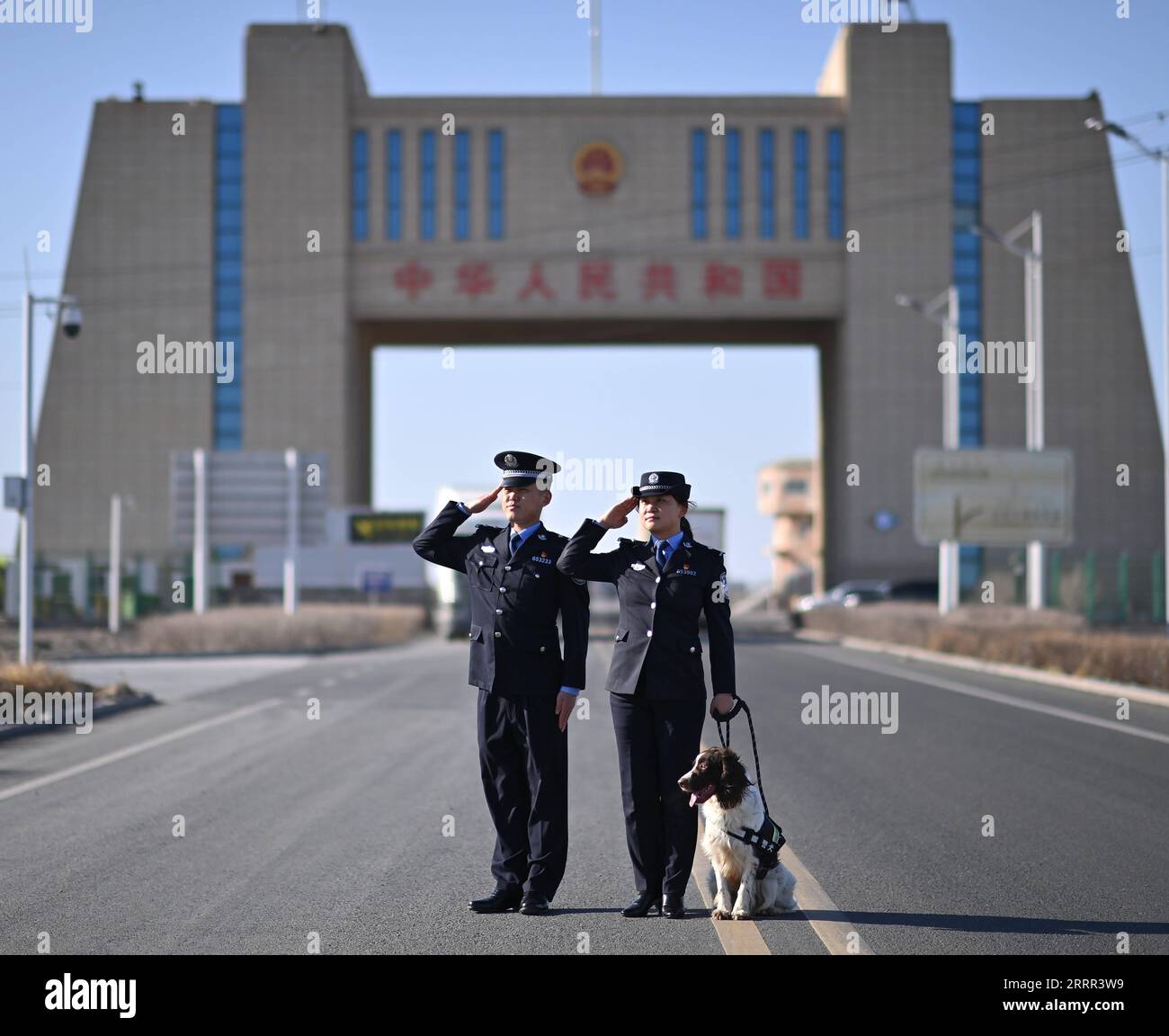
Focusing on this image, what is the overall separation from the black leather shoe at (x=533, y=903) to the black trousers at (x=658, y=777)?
469 mm

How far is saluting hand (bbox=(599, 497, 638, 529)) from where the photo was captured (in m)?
6.92

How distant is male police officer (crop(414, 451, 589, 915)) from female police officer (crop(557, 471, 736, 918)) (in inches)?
9.1

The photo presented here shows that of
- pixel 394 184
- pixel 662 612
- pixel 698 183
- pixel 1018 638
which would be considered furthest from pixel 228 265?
pixel 662 612

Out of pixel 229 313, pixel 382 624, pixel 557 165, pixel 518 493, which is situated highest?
pixel 557 165

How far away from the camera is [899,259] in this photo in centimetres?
6712

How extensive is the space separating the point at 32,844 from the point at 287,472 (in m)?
35.4

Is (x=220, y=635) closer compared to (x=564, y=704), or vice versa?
(x=564, y=704)

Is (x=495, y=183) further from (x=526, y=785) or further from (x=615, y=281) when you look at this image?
(x=526, y=785)

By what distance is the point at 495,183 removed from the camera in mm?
67688

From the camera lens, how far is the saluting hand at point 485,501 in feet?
23.3

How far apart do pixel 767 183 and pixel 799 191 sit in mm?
1466
